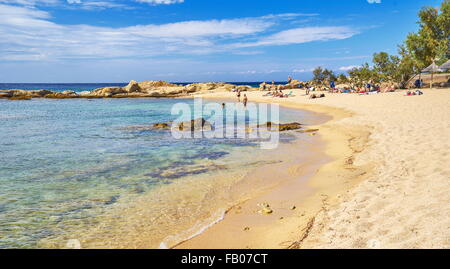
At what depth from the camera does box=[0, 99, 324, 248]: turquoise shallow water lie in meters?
7.02

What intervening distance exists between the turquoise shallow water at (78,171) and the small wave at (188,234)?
7.07ft

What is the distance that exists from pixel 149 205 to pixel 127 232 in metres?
1.46

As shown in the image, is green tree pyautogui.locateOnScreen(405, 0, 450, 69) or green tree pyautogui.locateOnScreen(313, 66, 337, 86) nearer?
green tree pyautogui.locateOnScreen(405, 0, 450, 69)

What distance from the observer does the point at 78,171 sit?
11.0 m

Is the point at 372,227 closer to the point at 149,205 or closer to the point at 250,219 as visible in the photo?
the point at 250,219

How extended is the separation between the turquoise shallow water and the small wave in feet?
7.07

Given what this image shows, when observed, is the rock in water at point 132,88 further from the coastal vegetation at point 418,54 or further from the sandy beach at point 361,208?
the sandy beach at point 361,208

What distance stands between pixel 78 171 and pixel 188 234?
669 cm

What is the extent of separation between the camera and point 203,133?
65.1ft

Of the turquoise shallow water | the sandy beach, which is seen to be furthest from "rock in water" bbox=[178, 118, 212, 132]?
the sandy beach

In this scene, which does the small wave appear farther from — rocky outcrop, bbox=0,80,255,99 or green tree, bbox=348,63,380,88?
rocky outcrop, bbox=0,80,255,99

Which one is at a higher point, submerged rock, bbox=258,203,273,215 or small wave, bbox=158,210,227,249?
submerged rock, bbox=258,203,273,215

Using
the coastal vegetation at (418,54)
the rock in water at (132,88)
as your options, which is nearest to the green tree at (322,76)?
the coastal vegetation at (418,54)

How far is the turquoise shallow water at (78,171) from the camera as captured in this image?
23.0 feet
